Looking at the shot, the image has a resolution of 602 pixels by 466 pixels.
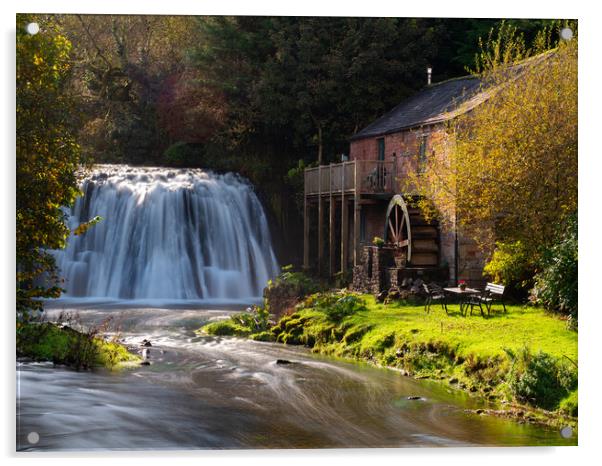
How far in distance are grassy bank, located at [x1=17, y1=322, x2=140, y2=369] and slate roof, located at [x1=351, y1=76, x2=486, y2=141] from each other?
773cm

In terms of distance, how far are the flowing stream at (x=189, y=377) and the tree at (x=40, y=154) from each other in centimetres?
131

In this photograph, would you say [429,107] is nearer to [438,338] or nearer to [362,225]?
[362,225]

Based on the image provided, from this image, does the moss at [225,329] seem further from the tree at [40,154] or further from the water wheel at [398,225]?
the tree at [40,154]

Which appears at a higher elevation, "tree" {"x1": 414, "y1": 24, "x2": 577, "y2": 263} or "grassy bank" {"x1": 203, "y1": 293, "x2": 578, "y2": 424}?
"tree" {"x1": 414, "y1": 24, "x2": 577, "y2": 263}

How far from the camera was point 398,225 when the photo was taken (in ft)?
64.7

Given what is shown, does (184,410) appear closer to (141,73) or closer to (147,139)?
(141,73)

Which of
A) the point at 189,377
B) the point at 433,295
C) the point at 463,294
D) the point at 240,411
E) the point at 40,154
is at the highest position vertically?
the point at 40,154

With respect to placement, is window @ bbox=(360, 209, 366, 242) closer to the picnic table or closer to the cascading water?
the cascading water

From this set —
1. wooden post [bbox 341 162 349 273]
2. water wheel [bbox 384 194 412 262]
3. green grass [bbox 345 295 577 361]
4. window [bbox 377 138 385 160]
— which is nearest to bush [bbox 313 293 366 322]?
green grass [bbox 345 295 577 361]

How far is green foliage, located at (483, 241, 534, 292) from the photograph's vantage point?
14.6m

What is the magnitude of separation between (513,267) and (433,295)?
2.27 metres

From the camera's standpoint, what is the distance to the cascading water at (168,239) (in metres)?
16.3

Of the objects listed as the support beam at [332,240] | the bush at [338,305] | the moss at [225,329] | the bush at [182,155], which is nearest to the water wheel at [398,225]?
the support beam at [332,240]

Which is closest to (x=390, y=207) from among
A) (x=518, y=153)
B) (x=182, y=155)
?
(x=182, y=155)
